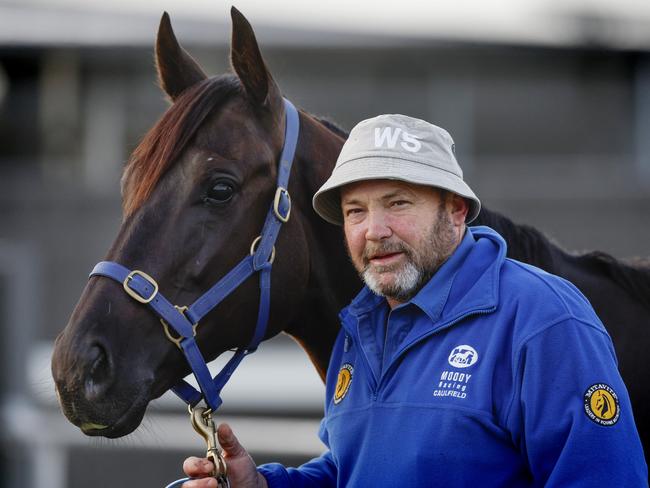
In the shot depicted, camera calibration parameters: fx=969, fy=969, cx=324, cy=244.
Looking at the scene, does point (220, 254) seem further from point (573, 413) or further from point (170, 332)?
point (573, 413)

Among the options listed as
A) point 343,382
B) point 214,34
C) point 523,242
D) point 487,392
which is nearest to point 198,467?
point 343,382

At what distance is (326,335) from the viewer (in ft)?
10.6

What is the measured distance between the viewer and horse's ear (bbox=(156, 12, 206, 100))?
3129mm

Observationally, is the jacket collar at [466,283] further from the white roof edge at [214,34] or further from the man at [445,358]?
the white roof edge at [214,34]

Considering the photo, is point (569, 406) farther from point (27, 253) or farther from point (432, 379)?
point (27, 253)

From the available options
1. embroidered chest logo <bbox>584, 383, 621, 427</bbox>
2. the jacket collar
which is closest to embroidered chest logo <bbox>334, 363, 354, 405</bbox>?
the jacket collar

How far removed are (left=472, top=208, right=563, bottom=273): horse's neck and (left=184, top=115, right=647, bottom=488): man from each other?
0.27m

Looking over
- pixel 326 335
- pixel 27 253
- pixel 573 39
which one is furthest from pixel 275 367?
pixel 573 39

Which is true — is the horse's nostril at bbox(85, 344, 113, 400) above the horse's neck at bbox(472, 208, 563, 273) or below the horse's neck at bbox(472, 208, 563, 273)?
below

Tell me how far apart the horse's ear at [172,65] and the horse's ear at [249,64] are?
257mm

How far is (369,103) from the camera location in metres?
18.0

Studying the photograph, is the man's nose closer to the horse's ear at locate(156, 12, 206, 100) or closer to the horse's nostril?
the horse's nostril

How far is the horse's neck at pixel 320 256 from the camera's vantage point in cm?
311

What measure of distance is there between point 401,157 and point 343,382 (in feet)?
2.14
